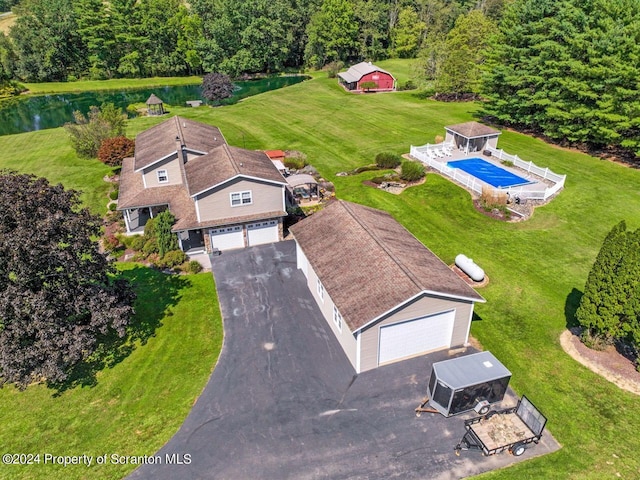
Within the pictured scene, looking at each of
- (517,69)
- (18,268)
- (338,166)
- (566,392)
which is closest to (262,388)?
(18,268)

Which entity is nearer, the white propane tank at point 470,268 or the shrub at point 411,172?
the white propane tank at point 470,268

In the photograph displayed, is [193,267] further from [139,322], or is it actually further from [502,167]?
[502,167]

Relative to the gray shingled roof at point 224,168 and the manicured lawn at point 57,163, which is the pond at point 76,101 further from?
the gray shingled roof at point 224,168

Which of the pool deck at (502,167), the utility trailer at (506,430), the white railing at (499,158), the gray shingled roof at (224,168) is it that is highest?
the gray shingled roof at (224,168)

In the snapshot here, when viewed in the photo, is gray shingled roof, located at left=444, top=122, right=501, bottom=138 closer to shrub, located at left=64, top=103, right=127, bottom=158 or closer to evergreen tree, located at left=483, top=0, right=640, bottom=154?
evergreen tree, located at left=483, top=0, right=640, bottom=154

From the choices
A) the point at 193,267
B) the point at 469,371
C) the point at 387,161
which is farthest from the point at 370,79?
the point at 469,371

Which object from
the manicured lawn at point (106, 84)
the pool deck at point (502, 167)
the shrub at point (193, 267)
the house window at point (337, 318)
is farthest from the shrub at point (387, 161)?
the manicured lawn at point (106, 84)

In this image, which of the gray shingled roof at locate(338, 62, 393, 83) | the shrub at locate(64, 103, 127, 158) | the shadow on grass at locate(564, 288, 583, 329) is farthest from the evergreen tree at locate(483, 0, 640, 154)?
the shrub at locate(64, 103, 127, 158)
